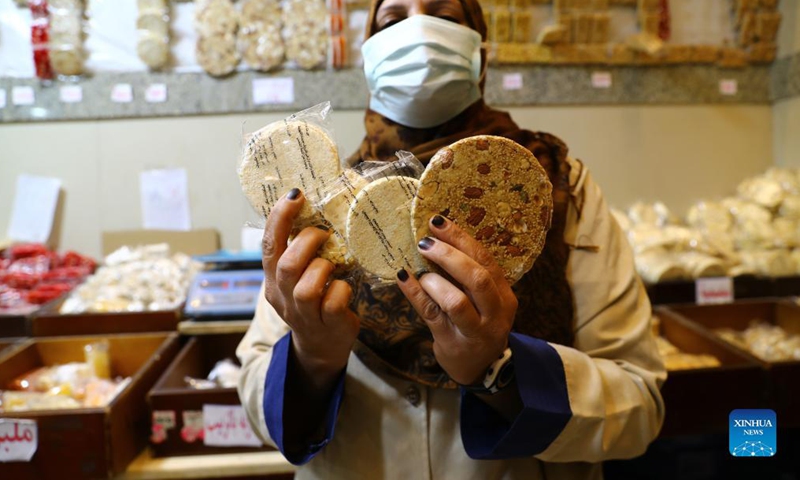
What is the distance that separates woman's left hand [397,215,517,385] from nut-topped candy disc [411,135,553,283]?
50 mm

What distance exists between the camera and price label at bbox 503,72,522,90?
282cm

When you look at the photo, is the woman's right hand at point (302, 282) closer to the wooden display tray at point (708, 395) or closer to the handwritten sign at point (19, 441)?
the handwritten sign at point (19, 441)

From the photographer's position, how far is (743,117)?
118 inches

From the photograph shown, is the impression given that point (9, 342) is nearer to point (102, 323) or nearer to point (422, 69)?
point (102, 323)

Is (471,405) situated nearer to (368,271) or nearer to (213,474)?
(368,271)

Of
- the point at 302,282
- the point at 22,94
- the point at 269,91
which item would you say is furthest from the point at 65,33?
the point at 302,282

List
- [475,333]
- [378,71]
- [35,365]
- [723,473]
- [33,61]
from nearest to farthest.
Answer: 1. [475,333]
2. [378,71]
3. [723,473]
4. [35,365]
5. [33,61]

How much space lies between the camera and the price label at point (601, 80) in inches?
113

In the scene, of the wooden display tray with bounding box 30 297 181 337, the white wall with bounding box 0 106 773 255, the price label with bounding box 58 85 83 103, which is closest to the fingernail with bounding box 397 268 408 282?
the wooden display tray with bounding box 30 297 181 337

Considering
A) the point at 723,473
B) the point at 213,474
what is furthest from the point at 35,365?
the point at 723,473

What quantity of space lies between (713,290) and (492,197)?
195 cm

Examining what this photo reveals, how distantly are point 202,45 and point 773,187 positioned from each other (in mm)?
3125

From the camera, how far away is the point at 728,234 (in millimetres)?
2637
